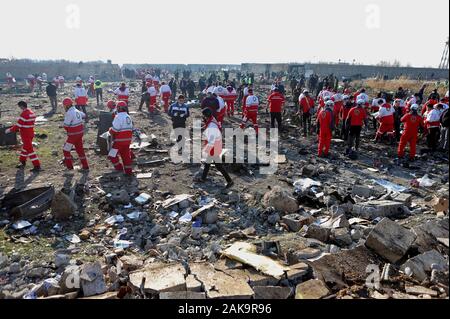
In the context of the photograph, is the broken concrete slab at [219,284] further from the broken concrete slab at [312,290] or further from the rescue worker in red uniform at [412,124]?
the rescue worker in red uniform at [412,124]

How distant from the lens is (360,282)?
3789mm

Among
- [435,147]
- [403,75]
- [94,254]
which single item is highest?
[403,75]

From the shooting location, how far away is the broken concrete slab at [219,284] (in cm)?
347

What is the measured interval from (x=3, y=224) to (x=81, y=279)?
9.34 feet

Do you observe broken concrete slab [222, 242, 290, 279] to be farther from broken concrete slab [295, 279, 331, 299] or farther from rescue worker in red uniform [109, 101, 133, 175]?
rescue worker in red uniform [109, 101, 133, 175]

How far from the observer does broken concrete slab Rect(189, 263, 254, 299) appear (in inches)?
137

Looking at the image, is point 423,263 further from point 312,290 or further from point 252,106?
point 252,106

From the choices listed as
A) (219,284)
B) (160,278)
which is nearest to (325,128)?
(219,284)

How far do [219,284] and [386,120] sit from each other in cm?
921

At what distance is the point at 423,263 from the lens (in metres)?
3.88

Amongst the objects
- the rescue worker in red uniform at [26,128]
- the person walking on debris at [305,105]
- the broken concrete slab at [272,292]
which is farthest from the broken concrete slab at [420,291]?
the person walking on debris at [305,105]

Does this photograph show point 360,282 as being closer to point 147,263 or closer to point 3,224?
point 147,263

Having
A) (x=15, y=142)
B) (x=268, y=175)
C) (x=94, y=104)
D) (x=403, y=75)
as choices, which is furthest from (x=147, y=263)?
(x=403, y=75)

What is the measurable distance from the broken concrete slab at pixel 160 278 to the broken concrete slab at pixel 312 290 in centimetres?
118
